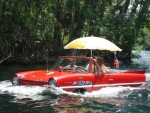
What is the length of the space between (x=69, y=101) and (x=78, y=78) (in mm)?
1175

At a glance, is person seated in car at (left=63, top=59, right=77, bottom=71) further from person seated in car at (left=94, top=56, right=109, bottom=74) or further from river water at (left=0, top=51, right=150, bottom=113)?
river water at (left=0, top=51, right=150, bottom=113)

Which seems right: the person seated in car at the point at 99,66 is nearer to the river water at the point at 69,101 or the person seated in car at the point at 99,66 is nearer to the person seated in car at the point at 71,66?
the river water at the point at 69,101

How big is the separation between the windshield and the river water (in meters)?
1.06

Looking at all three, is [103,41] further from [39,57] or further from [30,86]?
[39,57]

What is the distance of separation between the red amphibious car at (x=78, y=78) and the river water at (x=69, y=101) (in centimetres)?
20

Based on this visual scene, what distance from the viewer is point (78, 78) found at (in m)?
11.7

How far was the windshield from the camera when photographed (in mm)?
12641

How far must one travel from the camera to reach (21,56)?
92.4ft

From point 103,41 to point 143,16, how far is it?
23590 mm

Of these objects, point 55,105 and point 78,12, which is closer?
point 55,105

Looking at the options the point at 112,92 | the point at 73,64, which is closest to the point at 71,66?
the point at 73,64

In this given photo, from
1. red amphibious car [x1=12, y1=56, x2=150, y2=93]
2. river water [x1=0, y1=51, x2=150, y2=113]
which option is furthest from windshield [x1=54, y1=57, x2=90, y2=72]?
river water [x1=0, y1=51, x2=150, y2=113]

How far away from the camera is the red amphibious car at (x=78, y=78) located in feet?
37.5

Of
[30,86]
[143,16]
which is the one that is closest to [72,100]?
[30,86]
